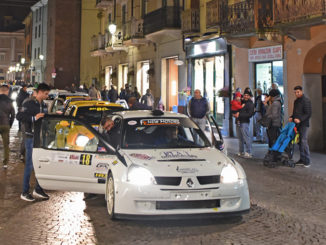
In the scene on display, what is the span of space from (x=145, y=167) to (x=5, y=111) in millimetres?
6478

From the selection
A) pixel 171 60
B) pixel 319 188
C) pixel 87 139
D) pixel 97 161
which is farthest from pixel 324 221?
pixel 171 60

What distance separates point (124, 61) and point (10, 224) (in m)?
30.0

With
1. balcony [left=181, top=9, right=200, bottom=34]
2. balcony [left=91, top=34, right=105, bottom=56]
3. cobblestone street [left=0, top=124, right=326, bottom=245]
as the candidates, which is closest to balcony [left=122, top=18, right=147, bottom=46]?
balcony [left=181, top=9, right=200, bottom=34]

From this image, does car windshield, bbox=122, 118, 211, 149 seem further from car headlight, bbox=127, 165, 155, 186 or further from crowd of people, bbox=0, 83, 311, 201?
car headlight, bbox=127, 165, 155, 186

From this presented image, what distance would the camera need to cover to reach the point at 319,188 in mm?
9836

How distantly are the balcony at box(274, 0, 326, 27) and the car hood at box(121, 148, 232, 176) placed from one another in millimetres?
9048

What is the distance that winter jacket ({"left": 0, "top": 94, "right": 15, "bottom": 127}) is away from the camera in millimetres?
11844

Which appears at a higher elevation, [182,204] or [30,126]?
[30,126]

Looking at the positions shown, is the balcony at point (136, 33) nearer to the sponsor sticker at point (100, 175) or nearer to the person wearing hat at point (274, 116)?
the person wearing hat at point (274, 116)

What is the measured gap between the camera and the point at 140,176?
21.1ft

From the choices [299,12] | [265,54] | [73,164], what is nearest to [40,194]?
[73,164]

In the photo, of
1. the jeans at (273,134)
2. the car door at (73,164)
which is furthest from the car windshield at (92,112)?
the jeans at (273,134)

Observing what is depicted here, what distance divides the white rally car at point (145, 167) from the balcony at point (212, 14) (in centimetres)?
1289

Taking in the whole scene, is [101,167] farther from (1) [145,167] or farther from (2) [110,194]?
(1) [145,167]
